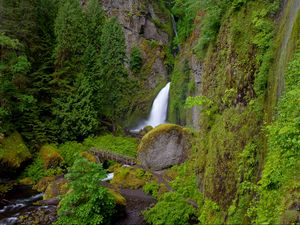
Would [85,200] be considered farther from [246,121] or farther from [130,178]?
[246,121]

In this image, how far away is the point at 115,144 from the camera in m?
22.7

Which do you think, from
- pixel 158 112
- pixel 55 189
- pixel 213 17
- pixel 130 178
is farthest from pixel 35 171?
pixel 213 17

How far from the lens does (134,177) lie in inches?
672

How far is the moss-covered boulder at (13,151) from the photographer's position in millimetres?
18234

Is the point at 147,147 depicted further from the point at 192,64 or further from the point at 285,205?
the point at 285,205

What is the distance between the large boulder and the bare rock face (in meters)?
14.5

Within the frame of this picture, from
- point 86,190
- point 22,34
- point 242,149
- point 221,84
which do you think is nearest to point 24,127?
point 22,34

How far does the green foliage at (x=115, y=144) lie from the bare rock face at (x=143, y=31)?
35.3 feet

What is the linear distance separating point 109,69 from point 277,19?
57.3 ft

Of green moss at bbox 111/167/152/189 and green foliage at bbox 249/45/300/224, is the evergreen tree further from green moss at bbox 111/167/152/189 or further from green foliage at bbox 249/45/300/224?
green foliage at bbox 249/45/300/224

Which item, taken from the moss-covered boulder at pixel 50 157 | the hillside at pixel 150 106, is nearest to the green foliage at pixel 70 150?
the hillside at pixel 150 106

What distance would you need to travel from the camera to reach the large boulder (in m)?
18.2

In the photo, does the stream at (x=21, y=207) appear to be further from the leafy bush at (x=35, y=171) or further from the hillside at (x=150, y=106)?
the leafy bush at (x=35, y=171)

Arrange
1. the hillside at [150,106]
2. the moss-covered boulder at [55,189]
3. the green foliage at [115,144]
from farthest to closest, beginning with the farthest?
the green foliage at [115,144], the moss-covered boulder at [55,189], the hillside at [150,106]
